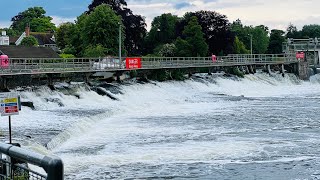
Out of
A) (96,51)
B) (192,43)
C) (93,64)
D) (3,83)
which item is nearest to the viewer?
(3,83)

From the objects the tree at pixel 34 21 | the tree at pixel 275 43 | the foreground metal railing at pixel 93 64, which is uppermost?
the tree at pixel 34 21

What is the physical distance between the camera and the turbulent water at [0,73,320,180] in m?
15.7

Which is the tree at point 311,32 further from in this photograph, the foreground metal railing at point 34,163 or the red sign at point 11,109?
the foreground metal railing at point 34,163

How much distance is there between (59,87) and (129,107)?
6543mm

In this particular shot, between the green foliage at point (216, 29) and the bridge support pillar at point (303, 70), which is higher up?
the green foliage at point (216, 29)

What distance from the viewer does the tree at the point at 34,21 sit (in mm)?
156500

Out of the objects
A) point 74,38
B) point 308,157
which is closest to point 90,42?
point 74,38

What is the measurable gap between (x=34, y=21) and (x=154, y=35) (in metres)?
67.0

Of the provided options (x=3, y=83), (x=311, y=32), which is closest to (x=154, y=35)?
(x=3, y=83)

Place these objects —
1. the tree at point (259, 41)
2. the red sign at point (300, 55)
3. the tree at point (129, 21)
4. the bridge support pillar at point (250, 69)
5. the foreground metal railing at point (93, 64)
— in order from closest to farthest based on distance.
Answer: the foreground metal railing at point (93, 64) < the bridge support pillar at point (250, 69) < the red sign at point (300, 55) < the tree at point (129, 21) < the tree at point (259, 41)

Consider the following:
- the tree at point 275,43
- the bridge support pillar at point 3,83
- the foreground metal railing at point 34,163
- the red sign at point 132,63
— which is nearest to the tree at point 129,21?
the tree at point 275,43

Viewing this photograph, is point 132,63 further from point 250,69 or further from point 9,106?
point 9,106

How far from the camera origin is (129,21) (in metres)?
89.9

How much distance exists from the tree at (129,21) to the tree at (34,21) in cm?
6501
